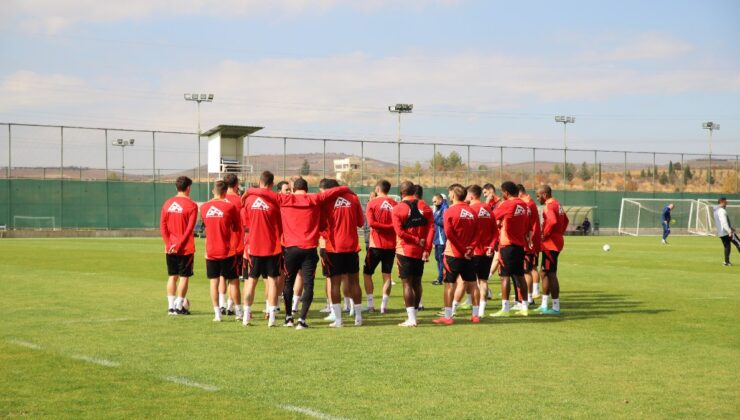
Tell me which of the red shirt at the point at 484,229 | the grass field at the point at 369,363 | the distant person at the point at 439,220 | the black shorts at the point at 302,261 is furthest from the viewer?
the distant person at the point at 439,220

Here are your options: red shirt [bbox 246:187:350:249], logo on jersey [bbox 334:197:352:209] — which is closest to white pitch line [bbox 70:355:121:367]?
red shirt [bbox 246:187:350:249]

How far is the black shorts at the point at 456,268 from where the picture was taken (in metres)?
13.3

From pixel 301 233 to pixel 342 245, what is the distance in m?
0.74

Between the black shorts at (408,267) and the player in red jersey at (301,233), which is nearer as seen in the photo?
the player in red jersey at (301,233)

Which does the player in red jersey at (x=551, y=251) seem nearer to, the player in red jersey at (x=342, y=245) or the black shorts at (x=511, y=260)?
the black shorts at (x=511, y=260)

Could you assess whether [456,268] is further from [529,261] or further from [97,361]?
[97,361]

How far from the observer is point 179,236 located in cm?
1366

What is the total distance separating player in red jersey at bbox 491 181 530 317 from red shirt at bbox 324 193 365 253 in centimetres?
265

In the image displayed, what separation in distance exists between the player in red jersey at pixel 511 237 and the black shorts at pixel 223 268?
4.30 m

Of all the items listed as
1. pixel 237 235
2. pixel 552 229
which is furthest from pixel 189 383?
pixel 552 229

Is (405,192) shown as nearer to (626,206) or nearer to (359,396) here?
(359,396)

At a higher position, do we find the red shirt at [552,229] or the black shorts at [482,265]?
the red shirt at [552,229]

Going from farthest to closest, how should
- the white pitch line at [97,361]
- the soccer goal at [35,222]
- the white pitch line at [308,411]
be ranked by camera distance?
the soccer goal at [35,222], the white pitch line at [97,361], the white pitch line at [308,411]

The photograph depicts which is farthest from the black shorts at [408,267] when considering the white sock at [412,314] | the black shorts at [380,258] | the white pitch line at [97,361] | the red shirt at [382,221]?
the white pitch line at [97,361]
